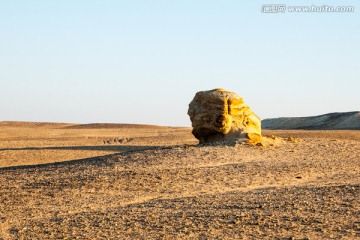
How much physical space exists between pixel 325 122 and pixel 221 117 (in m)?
38.1

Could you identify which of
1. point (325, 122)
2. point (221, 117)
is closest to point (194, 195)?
point (221, 117)

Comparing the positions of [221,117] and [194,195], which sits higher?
[221,117]

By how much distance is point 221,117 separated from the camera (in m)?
22.7

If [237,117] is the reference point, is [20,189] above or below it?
below

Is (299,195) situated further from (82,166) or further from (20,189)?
(82,166)

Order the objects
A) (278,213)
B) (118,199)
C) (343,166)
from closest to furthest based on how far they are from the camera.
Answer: (278,213)
(118,199)
(343,166)

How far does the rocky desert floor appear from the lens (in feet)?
33.0

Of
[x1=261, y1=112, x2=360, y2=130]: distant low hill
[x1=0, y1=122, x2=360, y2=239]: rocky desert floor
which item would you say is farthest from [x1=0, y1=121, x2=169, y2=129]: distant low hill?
[x1=0, y1=122, x2=360, y2=239]: rocky desert floor

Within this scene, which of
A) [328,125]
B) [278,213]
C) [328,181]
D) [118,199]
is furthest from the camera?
[328,125]

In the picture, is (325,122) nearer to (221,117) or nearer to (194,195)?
(221,117)

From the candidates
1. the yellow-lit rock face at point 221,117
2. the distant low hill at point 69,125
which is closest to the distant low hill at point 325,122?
the distant low hill at point 69,125

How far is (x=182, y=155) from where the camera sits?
1972 cm

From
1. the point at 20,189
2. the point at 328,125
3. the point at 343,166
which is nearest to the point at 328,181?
the point at 343,166

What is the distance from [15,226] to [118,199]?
3.09m
